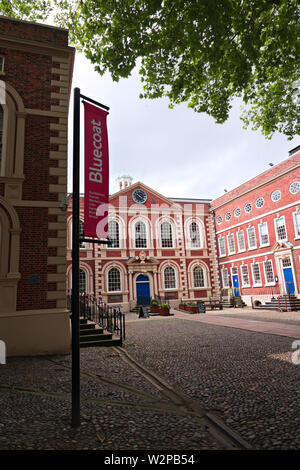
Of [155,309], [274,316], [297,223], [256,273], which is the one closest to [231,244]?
[256,273]

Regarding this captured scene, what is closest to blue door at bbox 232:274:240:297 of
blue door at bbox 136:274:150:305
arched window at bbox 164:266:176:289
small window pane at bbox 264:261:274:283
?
small window pane at bbox 264:261:274:283

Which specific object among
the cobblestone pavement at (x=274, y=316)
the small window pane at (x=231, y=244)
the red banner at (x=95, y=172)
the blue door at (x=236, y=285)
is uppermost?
the small window pane at (x=231, y=244)

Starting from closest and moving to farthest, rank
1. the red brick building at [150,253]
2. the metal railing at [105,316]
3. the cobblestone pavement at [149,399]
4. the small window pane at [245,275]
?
the cobblestone pavement at [149,399]
the metal railing at [105,316]
the red brick building at [150,253]
the small window pane at [245,275]

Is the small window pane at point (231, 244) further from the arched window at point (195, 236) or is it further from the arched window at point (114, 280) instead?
the arched window at point (114, 280)

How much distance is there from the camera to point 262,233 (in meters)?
25.6

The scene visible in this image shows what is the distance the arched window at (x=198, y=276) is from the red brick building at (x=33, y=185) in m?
22.4

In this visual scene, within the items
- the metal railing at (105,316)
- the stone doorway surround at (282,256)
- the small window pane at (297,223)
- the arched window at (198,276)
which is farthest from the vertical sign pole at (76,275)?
the arched window at (198,276)

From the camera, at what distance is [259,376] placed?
548 cm

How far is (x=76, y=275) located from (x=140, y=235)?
24522mm

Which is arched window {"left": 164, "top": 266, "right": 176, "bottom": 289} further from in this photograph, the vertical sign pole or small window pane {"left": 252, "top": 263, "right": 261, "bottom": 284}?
the vertical sign pole

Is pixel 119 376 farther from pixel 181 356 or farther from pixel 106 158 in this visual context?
pixel 106 158

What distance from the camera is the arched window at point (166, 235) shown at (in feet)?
95.2

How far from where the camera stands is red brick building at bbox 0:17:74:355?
314 inches

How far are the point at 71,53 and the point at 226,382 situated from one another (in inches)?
419
